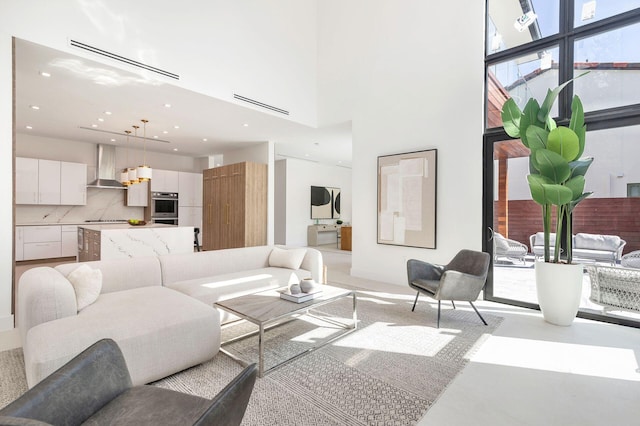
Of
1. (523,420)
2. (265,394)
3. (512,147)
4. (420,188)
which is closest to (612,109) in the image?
(512,147)

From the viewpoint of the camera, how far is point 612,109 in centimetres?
347

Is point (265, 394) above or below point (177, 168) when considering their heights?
below

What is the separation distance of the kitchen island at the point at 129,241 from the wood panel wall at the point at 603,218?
508cm

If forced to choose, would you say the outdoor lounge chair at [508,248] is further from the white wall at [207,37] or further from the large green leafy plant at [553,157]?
the white wall at [207,37]

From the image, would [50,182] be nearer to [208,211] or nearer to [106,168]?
[106,168]

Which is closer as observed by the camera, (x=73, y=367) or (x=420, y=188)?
(x=73, y=367)

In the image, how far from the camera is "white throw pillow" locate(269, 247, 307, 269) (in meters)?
4.14

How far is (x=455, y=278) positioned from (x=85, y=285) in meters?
3.29

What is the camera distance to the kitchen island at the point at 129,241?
14.9ft

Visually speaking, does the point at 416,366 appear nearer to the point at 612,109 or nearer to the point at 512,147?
the point at 512,147

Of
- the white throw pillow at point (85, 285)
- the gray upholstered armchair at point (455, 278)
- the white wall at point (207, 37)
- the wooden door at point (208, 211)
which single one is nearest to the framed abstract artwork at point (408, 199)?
the gray upholstered armchair at point (455, 278)

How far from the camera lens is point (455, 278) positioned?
3.23m

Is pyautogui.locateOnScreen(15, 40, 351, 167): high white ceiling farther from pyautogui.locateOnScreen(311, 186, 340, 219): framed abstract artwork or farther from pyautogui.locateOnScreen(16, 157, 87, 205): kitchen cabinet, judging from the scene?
pyautogui.locateOnScreen(311, 186, 340, 219): framed abstract artwork

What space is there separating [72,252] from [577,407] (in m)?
8.82
